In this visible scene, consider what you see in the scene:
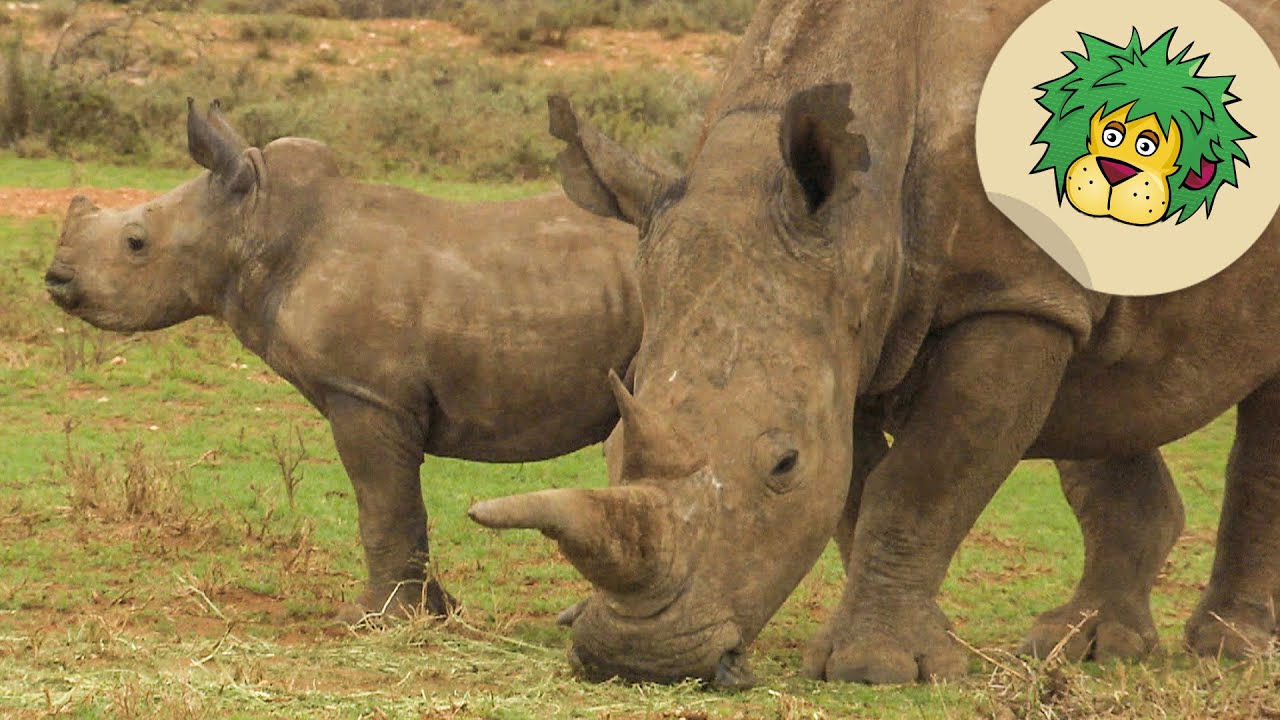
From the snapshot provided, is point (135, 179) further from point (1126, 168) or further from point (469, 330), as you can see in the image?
point (1126, 168)

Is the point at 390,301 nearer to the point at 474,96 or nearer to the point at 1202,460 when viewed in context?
the point at 1202,460

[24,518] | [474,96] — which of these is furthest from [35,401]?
[474,96]

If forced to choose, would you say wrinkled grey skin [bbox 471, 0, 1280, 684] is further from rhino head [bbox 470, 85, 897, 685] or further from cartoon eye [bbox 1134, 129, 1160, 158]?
cartoon eye [bbox 1134, 129, 1160, 158]

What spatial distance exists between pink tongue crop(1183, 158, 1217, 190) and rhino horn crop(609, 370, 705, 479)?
200 cm

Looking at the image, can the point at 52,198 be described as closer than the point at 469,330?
No

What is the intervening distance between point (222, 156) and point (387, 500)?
141cm

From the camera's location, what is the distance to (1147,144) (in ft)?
21.0

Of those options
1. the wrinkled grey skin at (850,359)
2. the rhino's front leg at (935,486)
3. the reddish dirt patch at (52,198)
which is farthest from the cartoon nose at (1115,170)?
the reddish dirt patch at (52,198)

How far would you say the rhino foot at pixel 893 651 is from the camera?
6.15 metres

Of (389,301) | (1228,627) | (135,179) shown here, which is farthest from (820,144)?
(135,179)

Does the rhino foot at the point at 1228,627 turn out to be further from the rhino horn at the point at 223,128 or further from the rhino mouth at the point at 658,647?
the rhino horn at the point at 223,128

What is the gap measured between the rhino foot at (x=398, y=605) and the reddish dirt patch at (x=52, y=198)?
30.9ft

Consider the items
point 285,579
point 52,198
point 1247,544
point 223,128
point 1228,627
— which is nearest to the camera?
point 1228,627

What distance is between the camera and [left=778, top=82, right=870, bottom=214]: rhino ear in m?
5.62
